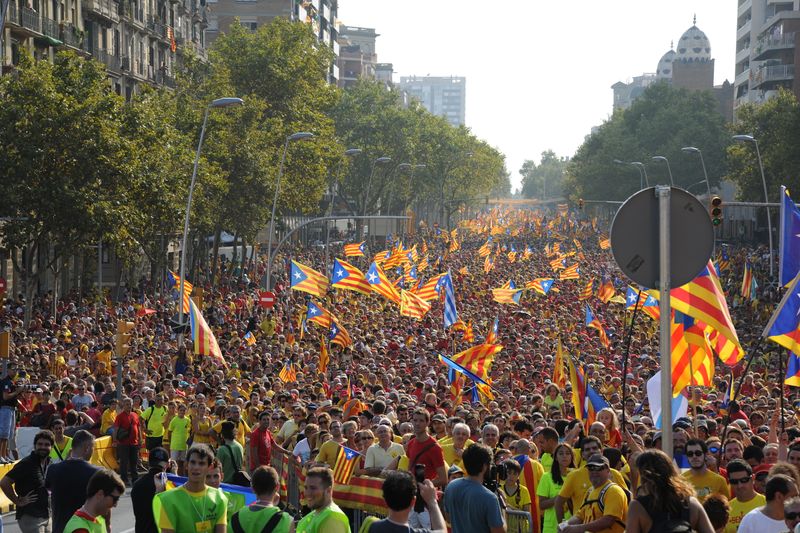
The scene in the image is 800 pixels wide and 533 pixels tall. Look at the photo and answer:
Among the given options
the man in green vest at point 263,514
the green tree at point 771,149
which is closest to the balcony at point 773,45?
the green tree at point 771,149

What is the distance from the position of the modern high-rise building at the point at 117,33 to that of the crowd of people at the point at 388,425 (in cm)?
1033

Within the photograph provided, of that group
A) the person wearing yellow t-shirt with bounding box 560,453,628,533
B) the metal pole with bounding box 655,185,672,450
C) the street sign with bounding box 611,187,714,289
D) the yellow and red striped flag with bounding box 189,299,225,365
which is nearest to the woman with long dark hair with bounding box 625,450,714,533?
the metal pole with bounding box 655,185,672,450

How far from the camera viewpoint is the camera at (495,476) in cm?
858

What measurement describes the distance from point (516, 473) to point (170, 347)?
62.5ft

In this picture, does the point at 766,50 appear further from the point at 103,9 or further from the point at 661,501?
the point at 661,501

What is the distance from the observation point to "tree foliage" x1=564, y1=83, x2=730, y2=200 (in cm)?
9650

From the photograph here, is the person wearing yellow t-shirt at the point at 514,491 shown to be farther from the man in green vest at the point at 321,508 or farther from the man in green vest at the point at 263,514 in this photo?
the man in green vest at the point at 321,508

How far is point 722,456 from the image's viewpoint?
11312mm

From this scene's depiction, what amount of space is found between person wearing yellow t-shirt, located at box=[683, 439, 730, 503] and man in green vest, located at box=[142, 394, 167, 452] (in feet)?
32.3

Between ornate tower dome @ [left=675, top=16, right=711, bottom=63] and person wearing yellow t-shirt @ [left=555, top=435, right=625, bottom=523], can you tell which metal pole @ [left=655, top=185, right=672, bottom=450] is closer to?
person wearing yellow t-shirt @ [left=555, top=435, right=625, bottom=523]

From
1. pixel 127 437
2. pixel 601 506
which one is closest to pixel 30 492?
pixel 601 506

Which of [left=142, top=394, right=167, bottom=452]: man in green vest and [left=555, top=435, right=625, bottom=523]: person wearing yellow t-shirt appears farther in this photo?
[left=142, top=394, right=167, bottom=452]: man in green vest

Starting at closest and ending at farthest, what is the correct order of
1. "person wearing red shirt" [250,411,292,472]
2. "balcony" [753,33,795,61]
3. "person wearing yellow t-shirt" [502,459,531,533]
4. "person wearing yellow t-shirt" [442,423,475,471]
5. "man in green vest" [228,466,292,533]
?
1. "man in green vest" [228,466,292,533]
2. "person wearing yellow t-shirt" [502,459,531,533]
3. "person wearing yellow t-shirt" [442,423,475,471]
4. "person wearing red shirt" [250,411,292,472]
5. "balcony" [753,33,795,61]

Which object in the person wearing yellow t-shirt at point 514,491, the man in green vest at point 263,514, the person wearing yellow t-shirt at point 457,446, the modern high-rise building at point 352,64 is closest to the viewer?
the man in green vest at point 263,514
